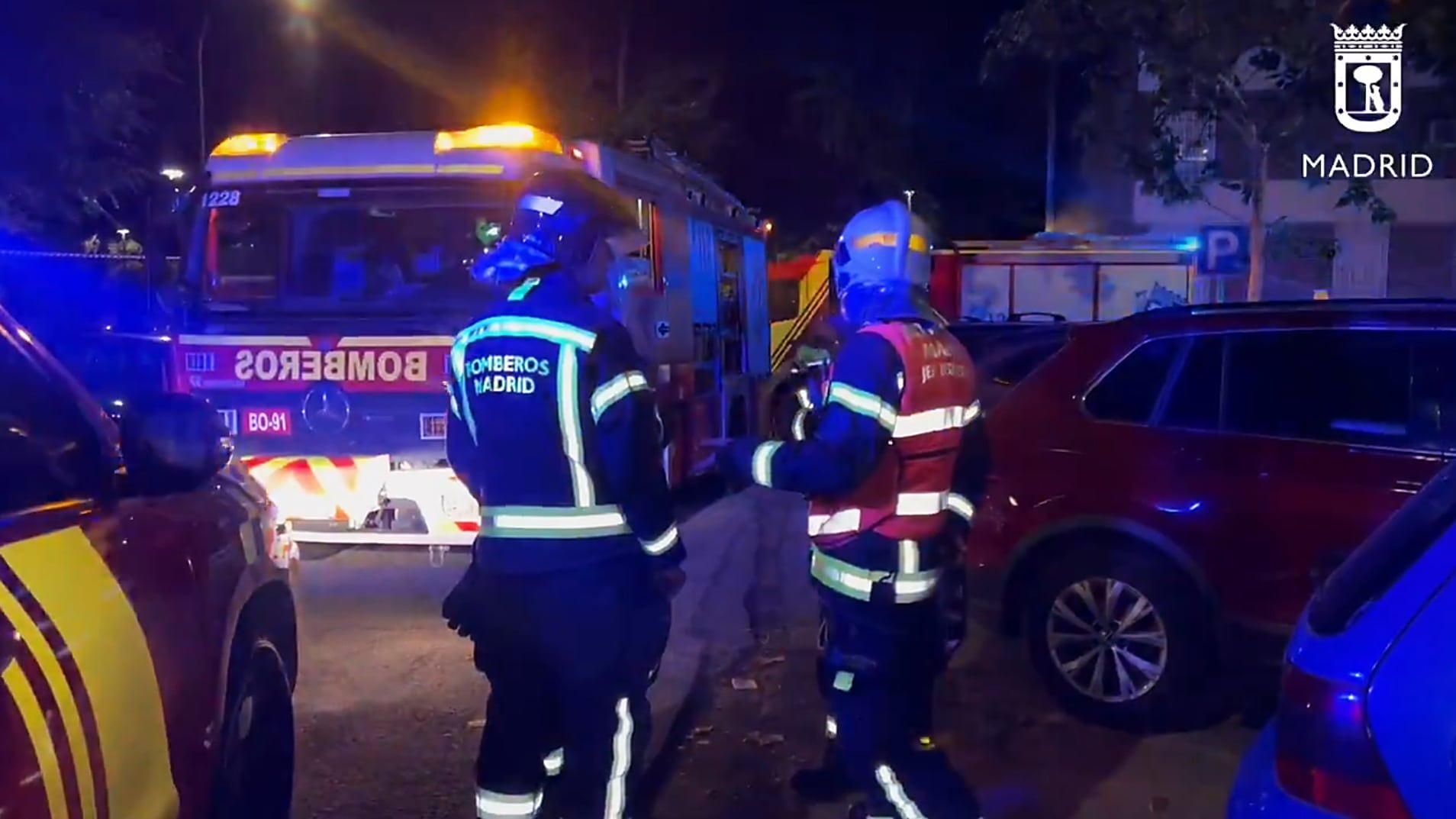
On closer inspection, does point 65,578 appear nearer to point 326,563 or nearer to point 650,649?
point 650,649

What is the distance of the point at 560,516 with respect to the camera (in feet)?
10.9

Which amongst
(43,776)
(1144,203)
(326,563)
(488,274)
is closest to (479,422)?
(488,274)

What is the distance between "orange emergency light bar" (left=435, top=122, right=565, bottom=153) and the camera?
7602mm

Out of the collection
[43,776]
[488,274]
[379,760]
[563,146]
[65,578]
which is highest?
[563,146]

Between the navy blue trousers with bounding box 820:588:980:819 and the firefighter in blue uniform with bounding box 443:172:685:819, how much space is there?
501mm

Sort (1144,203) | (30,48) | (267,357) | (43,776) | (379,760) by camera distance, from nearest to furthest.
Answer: (43,776) < (379,760) < (267,357) < (30,48) < (1144,203)

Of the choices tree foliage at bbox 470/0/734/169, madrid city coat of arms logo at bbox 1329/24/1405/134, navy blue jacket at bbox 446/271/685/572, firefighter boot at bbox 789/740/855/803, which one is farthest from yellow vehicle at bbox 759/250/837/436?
navy blue jacket at bbox 446/271/685/572

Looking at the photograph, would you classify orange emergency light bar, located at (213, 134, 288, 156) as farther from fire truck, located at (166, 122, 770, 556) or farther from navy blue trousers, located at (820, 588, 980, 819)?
navy blue trousers, located at (820, 588, 980, 819)

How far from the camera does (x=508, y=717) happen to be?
342 cm

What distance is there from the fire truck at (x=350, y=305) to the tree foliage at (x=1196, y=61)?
921 cm

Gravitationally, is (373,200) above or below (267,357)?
above

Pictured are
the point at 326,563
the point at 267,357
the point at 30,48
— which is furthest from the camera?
the point at 30,48

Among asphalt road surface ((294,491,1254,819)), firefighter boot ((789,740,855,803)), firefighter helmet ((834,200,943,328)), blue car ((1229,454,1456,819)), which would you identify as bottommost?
asphalt road surface ((294,491,1254,819))

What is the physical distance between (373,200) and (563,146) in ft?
3.48
